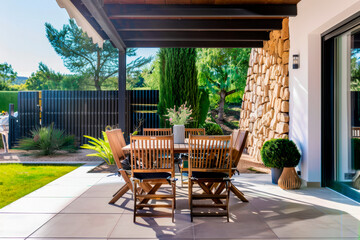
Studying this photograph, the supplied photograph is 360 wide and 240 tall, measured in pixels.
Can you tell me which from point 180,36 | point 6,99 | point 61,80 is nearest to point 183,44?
point 180,36

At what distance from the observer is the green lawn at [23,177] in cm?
405

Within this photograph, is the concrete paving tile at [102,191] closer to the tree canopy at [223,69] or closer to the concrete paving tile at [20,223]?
the concrete paving tile at [20,223]

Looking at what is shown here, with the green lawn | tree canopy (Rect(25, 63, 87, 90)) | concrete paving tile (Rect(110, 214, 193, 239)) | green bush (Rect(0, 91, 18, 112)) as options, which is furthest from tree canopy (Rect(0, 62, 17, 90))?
concrete paving tile (Rect(110, 214, 193, 239))

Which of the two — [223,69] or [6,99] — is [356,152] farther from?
[6,99]

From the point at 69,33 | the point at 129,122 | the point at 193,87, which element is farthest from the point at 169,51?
the point at 69,33

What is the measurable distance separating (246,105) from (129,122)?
3461mm

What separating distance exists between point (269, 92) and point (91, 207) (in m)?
4.39

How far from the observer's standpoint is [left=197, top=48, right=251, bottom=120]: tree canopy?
13422 millimetres

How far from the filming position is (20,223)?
9.34 ft

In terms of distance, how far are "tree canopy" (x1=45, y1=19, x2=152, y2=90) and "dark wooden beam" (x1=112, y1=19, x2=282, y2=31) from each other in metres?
11.0

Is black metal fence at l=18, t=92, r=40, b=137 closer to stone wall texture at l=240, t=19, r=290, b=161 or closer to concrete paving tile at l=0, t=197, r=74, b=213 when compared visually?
concrete paving tile at l=0, t=197, r=74, b=213

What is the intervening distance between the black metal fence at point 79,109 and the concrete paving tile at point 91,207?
16.9ft

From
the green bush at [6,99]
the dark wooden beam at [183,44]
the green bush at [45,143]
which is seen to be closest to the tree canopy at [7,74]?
the green bush at [6,99]

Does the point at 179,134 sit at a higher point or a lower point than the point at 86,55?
lower
